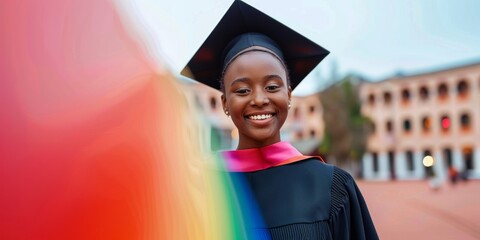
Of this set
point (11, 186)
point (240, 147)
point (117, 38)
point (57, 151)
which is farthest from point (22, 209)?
point (240, 147)

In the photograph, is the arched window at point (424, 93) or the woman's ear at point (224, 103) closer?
the woman's ear at point (224, 103)

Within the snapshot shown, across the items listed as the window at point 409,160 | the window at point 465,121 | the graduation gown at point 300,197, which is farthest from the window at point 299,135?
the graduation gown at point 300,197

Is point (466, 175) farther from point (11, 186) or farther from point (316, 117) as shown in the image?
point (11, 186)

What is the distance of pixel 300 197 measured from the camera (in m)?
2.30

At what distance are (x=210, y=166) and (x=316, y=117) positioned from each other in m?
46.0

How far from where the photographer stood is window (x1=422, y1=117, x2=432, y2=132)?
4406 centimetres

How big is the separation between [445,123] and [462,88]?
10.7 ft

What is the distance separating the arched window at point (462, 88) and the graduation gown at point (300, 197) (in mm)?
43343

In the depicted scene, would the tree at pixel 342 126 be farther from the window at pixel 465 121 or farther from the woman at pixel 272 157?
the woman at pixel 272 157

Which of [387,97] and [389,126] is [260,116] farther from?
[387,97]

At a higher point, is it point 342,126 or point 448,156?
point 342,126

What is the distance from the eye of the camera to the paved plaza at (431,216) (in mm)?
15062

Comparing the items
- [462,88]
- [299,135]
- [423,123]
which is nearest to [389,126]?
[423,123]

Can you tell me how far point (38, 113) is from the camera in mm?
1564
